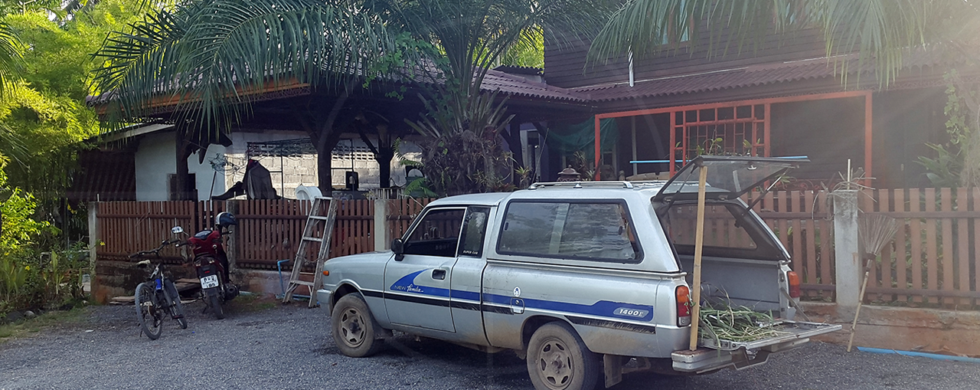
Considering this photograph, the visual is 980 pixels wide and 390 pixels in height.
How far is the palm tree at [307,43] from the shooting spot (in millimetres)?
8086

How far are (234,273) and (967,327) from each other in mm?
8913

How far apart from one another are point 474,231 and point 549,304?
3.43 feet

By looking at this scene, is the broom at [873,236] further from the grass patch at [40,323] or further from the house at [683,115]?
the grass patch at [40,323]

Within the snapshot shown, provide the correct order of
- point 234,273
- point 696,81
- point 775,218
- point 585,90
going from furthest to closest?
point 585,90 < point 696,81 < point 234,273 < point 775,218

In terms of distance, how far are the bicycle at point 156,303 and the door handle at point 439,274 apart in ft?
13.1

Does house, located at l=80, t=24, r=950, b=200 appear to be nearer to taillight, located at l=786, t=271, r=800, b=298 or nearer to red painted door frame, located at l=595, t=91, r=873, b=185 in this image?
red painted door frame, located at l=595, t=91, r=873, b=185

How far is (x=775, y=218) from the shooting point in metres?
7.02

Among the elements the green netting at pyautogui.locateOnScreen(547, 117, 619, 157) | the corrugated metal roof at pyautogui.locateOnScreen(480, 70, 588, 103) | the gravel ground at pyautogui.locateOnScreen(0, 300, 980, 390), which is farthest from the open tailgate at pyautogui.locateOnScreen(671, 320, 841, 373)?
the green netting at pyautogui.locateOnScreen(547, 117, 619, 157)

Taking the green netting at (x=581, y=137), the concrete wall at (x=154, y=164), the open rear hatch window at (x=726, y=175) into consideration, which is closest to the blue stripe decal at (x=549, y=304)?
the open rear hatch window at (x=726, y=175)

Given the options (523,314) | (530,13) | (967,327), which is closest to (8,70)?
(530,13)

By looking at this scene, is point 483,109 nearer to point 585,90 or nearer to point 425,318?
point 425,318

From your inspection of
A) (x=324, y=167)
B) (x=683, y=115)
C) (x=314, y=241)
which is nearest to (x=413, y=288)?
(x=314, y=241)

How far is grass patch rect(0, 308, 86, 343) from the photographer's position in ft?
29.4

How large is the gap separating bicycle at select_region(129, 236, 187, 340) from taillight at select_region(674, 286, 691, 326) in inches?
239
